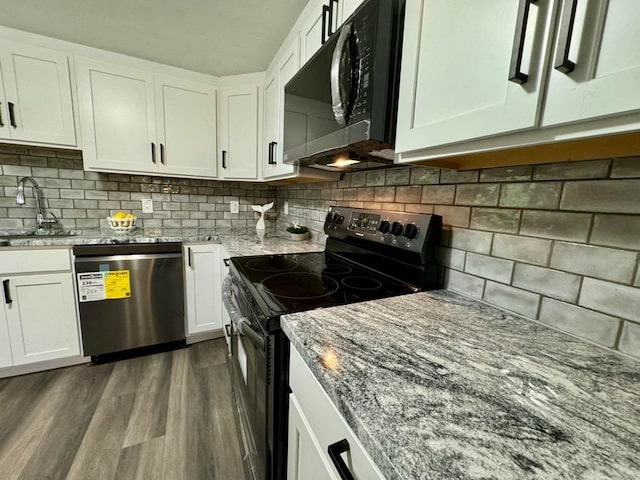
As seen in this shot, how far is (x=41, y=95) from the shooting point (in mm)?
1720

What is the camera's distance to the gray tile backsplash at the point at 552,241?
1.88ft

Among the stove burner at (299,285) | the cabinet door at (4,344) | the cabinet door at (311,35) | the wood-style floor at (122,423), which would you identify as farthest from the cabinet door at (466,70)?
the cabinet door at (4,344)

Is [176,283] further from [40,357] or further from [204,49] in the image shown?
[204,49]

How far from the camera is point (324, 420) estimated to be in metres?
0.52

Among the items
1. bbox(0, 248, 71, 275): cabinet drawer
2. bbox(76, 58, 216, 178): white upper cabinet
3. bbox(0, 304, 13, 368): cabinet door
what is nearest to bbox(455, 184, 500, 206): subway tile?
bbox(76, 58, 216, 178): white upper cabinet

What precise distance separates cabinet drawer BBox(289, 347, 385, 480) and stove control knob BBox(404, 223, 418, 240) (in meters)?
0.59

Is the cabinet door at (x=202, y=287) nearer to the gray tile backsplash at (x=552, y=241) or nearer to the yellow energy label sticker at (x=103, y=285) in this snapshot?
the yellow energy label sticker at (x=103, y=285)

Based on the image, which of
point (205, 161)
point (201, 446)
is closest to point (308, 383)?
point (201, 446)

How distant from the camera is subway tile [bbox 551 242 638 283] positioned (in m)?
0.57

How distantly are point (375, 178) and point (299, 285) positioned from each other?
2.31 ft

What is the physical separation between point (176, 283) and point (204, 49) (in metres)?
1.66

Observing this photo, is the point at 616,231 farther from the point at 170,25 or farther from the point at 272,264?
the point at 170,25

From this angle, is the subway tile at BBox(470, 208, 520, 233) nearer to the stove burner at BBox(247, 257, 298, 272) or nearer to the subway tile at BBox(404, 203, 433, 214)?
the subway tile at BBox(404, 203, 433, 214)

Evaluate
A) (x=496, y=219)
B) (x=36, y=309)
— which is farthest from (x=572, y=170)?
(x=36, y=309)
